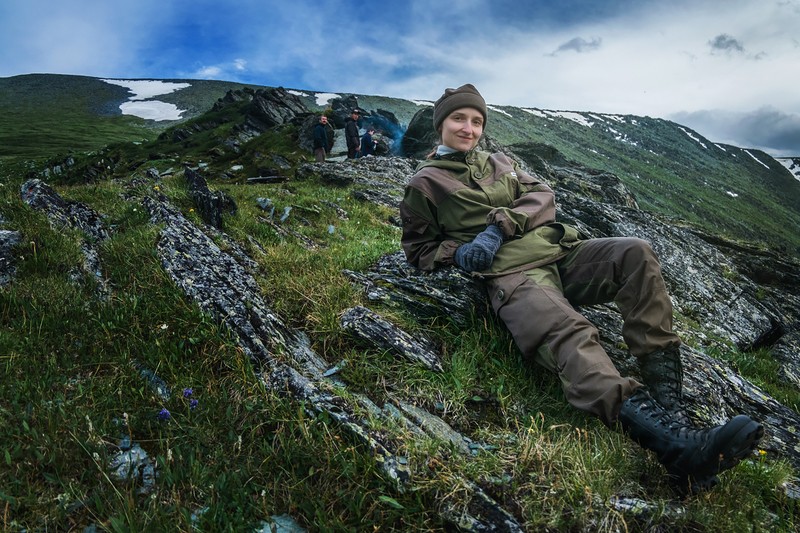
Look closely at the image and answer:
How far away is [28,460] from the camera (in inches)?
103

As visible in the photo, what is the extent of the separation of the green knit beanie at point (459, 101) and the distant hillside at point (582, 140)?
76.7m

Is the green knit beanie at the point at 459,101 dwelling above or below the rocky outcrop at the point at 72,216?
above

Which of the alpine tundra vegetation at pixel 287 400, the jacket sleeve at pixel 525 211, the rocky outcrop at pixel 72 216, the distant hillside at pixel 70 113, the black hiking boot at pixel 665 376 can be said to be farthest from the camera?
the distant hillside at pixel 70 113

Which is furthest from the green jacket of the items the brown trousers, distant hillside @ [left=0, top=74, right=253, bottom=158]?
distant hillside @ [left=0, top=74, right=253, bottom=158]

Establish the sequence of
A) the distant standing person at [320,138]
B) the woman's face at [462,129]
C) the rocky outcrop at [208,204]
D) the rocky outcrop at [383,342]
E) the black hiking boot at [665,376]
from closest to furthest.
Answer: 1. the rocky outcrop at [383,342]
2. the black hiking boot at [665,376]
3. the woman's face at [462,129]
4. the rocky outcrop at [208,204]
5. the distant standing person at [320,138]

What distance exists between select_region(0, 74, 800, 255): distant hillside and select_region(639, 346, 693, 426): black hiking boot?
3133 inches

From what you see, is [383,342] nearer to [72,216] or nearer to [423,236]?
[423,236]

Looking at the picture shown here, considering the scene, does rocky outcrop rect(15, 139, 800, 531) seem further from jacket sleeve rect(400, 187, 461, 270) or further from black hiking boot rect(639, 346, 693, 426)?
black hiking boot rect(639, 346, 693, 426)

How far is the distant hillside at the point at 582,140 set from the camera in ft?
316

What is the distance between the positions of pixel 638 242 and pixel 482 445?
2.56m

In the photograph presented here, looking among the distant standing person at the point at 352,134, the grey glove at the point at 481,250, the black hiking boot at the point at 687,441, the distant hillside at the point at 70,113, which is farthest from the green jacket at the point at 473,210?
the distant hillside at the point at 70,113

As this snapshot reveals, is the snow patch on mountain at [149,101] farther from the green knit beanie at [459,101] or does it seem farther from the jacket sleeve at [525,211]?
the jacket sleeve at [525,211]

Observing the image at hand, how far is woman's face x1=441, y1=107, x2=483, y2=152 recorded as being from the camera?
538 cm

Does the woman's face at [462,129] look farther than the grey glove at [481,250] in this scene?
Yes
